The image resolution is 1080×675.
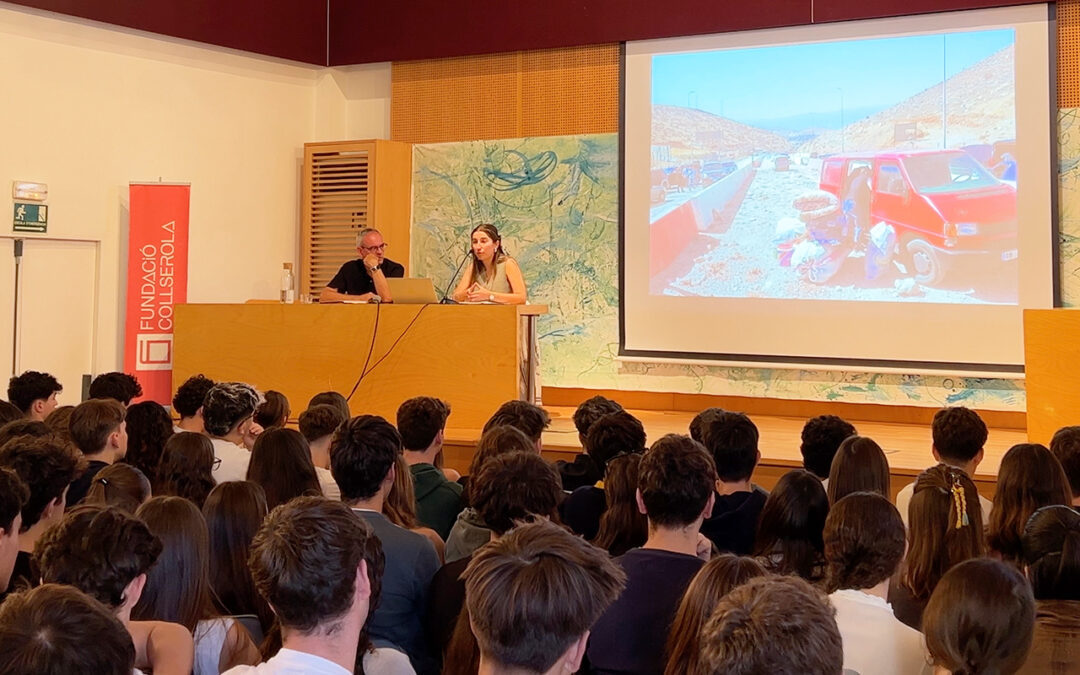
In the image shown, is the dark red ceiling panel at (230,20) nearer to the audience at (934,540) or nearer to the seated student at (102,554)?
the seated student at (102,554)

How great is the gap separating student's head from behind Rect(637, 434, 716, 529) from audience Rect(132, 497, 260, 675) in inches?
38.2

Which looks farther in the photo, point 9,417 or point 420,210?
point 420,210

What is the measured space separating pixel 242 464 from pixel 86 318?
4.89 metres

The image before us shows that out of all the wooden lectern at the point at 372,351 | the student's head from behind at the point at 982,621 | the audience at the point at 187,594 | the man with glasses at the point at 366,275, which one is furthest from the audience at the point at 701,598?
the man with glasses at the point at 366,275

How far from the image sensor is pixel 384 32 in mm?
9727

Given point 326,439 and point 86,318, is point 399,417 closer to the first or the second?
point 326,439

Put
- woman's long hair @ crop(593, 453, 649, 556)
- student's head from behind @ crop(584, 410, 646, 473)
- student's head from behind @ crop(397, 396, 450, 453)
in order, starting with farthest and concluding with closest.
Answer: student's head from behind @ crop(397, 396, 450, 453), student's head from behind @ crop(584, 410, 646, 473), woman's long hair @ crop(593, 453, 649, 556)

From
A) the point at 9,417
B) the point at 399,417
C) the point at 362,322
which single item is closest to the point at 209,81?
the point at 362,322

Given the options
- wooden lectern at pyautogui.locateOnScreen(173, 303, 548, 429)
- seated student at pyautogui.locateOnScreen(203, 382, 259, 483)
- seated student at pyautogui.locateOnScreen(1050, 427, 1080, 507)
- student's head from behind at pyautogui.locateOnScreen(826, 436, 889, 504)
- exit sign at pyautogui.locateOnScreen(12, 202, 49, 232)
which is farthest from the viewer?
exit sign at pyautogui.locateOnScreen(12, 202, 49, 232)

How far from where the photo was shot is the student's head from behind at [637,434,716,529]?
2.70 metres

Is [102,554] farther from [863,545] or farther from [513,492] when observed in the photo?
[863,545]

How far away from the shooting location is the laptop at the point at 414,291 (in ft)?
22.9

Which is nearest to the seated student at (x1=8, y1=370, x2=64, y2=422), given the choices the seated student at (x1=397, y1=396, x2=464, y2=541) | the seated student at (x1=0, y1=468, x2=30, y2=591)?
the seated student at (x1=397, y1=396, x2=464, y2=541)

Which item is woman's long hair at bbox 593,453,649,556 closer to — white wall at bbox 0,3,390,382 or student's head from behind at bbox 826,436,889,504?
student's head from behind at bbox 826,436,889,504
